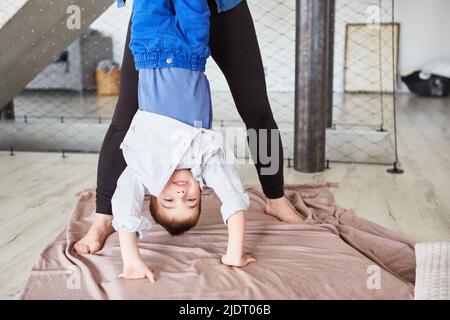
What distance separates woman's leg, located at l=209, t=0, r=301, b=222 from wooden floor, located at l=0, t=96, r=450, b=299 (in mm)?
468

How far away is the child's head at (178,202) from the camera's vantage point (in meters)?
1.31

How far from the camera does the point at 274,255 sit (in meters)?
1.43

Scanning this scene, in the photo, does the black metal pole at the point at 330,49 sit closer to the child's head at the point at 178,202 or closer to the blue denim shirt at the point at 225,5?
the blue denim shirt at the point at 225,5

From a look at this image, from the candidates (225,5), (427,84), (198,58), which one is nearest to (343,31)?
(427,84)

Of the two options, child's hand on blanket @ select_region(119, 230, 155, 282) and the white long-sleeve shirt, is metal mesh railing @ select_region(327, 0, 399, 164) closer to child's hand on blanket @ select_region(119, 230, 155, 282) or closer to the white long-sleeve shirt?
the white long-sleeve shirt

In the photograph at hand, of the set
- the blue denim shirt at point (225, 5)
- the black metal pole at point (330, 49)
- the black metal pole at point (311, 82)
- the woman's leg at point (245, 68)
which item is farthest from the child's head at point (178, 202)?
the black metal pole at point (330, 49)

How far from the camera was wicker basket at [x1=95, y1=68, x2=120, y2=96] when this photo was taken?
18.4 feet

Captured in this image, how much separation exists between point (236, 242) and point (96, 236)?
460 millimetres

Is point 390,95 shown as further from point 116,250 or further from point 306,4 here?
point 116,250

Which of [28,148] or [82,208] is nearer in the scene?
[82,208]

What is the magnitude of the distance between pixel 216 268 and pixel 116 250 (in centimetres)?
31

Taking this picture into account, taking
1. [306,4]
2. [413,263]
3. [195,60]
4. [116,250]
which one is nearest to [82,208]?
[116,250]

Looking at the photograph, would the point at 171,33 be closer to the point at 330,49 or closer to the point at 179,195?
the point at 179,195
